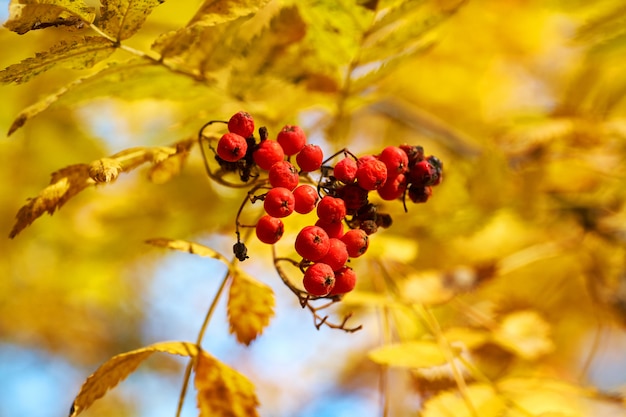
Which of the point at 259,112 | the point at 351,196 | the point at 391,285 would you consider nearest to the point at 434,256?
the point at 391,285

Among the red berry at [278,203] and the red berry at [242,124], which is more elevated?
the red berry at [242,124]

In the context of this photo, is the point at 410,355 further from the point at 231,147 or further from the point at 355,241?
the point at 231,147

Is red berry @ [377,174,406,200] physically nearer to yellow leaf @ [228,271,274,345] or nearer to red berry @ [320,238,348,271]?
red berry @ [320,238,348,271]

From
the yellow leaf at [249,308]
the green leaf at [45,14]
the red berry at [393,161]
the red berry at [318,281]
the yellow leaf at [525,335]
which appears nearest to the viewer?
the green leaf at [45,14]

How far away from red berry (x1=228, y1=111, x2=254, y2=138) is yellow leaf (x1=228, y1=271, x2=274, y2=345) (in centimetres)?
31

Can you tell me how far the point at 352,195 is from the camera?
2.96 ft

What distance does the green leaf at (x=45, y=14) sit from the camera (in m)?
0.74

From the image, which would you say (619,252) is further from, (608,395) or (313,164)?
(313,164)

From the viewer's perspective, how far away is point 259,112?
4.19 ft

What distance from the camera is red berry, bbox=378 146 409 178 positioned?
946 millimetres

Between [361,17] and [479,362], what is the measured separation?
3.38 feet

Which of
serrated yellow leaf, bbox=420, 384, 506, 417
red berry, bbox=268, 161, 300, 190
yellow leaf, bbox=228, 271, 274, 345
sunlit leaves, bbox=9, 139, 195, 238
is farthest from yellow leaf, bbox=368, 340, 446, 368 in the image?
sunlit leaves, bbox=9, 139, 195, 238

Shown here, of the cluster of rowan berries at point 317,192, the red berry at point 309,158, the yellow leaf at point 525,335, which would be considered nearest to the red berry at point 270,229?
the cluster of rowan berries at point 317,192

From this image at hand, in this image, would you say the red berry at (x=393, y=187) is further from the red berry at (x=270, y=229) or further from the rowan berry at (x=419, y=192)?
the red berry at (x=270, y=229)
